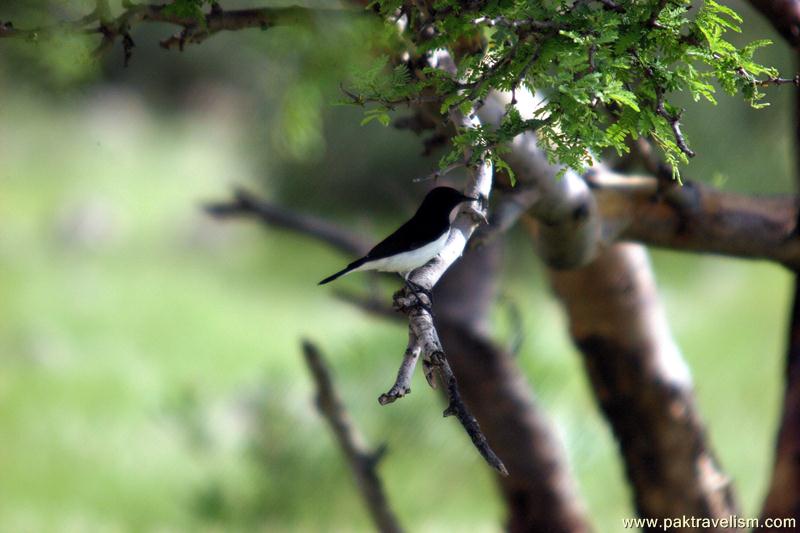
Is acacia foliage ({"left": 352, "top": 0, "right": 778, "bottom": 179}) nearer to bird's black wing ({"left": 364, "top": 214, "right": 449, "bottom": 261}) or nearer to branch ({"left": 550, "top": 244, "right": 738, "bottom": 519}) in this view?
bird's black wing ({"left": 364, "top": 214, "right": 449, "bottom": 261})

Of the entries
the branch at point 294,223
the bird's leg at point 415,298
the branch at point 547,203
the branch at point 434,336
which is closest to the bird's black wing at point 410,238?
the branch at point 547,203

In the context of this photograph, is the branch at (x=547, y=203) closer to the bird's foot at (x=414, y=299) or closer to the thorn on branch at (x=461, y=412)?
the bird's foot at (x=414, y=299)

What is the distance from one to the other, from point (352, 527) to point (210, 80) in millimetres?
4904

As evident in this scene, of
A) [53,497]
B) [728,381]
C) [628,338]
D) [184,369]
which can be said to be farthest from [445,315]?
[184,369]

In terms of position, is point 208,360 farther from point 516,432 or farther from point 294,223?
point 516,432

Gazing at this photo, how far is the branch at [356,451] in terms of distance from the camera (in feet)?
6.07

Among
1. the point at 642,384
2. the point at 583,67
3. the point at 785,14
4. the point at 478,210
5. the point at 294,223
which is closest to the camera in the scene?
the point at 583,67

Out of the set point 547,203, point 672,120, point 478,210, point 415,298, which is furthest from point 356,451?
point 672,120

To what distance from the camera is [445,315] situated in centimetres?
202

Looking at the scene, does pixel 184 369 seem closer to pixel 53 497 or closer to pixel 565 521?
pixel 53 497

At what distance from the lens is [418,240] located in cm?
136

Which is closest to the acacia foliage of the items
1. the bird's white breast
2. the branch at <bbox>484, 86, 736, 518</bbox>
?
the bird's white breast

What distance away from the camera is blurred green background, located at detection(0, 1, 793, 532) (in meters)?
2.37

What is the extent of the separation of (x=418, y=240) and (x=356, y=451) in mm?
637
